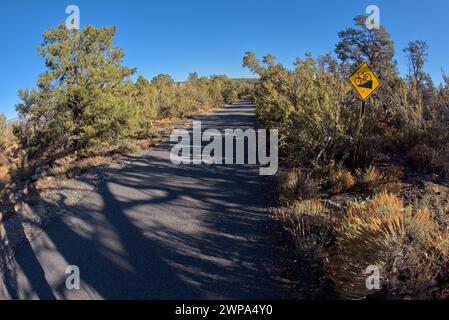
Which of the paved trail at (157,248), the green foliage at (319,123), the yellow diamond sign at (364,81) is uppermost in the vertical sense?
the yellow diamond sign at (364,81)

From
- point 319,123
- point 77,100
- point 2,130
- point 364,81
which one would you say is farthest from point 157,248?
point 2,130

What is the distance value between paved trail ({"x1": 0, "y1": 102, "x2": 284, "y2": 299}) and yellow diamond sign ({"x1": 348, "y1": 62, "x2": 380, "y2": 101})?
293 cm

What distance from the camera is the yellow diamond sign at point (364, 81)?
613 centimetres

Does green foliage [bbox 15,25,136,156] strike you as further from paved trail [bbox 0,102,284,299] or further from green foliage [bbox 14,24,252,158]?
paved trail [bbox 0,102,284,299]

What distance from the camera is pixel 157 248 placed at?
13.8 ft

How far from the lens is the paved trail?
11.1 ft

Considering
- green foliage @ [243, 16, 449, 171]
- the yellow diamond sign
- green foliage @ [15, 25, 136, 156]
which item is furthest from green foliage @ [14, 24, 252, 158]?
the yellow diamond sign

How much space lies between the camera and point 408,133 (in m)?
8.27

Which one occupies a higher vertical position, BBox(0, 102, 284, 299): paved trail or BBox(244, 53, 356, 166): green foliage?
BBox(244, 53, 356, 166): green foliage

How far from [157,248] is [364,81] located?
205 inches

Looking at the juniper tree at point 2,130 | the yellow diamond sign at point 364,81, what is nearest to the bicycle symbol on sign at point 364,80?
the yellow diamond sign at point 364,81

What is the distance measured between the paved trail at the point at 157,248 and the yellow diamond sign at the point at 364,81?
293 centimetres

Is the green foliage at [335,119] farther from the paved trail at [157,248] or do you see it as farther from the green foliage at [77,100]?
the green foliage at [77,100]
